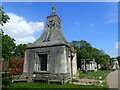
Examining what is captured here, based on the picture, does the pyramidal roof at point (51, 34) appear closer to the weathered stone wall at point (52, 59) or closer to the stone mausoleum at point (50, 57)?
the stone mausoleum at point (50, 57)

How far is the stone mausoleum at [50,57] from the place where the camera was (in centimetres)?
1233

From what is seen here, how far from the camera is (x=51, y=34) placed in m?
14.9

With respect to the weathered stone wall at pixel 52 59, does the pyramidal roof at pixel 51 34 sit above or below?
above

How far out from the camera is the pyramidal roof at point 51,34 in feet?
45.8

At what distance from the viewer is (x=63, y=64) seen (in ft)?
40.2

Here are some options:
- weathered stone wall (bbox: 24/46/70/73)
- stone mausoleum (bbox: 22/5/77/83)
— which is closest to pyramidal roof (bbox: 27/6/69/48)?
stone mausoleum (bbox: 22/5/77/83)

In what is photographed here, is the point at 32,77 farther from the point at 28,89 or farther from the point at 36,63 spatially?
the point at 28,89

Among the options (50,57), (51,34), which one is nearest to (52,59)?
(50,57)

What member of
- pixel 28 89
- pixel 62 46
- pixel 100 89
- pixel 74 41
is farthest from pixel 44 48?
pixel 74 41

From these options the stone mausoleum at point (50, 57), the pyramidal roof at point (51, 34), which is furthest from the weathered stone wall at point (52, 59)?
the pyramidal roof at point (51, 34)

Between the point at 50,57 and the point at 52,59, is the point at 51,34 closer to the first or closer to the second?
the point at 50,57

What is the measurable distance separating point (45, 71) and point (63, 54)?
2937 mm

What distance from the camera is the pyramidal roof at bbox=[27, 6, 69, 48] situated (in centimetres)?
1395

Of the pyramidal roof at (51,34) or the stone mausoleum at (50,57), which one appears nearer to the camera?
the stone mausoleum at (50,57)
